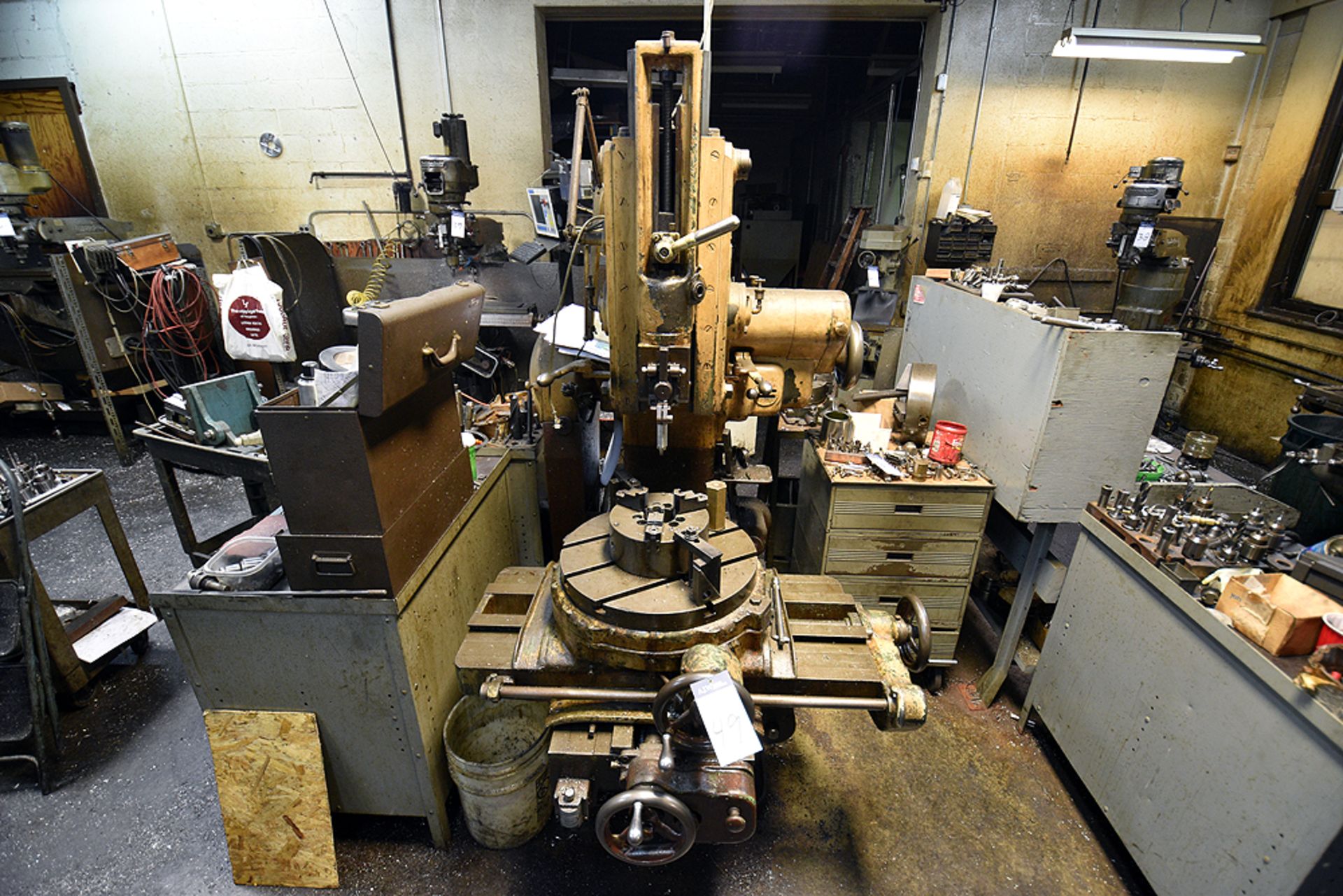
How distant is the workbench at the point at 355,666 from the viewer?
53.7 inches

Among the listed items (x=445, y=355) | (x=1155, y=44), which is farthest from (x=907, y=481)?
(x=1155, y=44)

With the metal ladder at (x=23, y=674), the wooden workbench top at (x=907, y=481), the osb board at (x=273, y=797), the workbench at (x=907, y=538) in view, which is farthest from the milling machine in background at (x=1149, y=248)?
the metal ladder at (x=23, y=674)

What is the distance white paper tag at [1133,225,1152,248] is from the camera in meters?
2.83

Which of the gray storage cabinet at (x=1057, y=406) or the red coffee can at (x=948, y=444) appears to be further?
the red coffee can at (x=948, y=444)

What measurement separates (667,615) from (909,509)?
48.1 inches

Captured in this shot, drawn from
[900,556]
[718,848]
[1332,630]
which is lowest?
[718,848]

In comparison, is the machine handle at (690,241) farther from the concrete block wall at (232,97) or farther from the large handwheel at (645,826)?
the concrete block wall at (232,97)

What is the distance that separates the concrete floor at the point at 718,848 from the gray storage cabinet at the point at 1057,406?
31.8 inches

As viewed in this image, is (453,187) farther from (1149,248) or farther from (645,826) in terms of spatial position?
(1149,248)

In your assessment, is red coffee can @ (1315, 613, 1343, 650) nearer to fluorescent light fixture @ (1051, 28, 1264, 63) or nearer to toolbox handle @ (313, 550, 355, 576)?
toolbox handle @ (313, 550, 355, 576)

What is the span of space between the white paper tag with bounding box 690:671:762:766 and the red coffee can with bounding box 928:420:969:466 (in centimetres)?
149

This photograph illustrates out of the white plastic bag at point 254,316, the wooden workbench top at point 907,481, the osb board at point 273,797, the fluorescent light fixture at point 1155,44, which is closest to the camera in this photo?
the osb board at point 273,797

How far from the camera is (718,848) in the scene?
1.61 m

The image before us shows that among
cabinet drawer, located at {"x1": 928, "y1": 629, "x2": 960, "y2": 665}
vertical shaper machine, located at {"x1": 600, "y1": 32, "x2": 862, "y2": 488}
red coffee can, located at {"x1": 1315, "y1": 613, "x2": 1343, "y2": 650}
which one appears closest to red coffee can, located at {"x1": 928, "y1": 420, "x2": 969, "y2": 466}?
cabinet drawer, located at {"x1": 928, "y1": 629, "x2": 960, "y2": 665}
